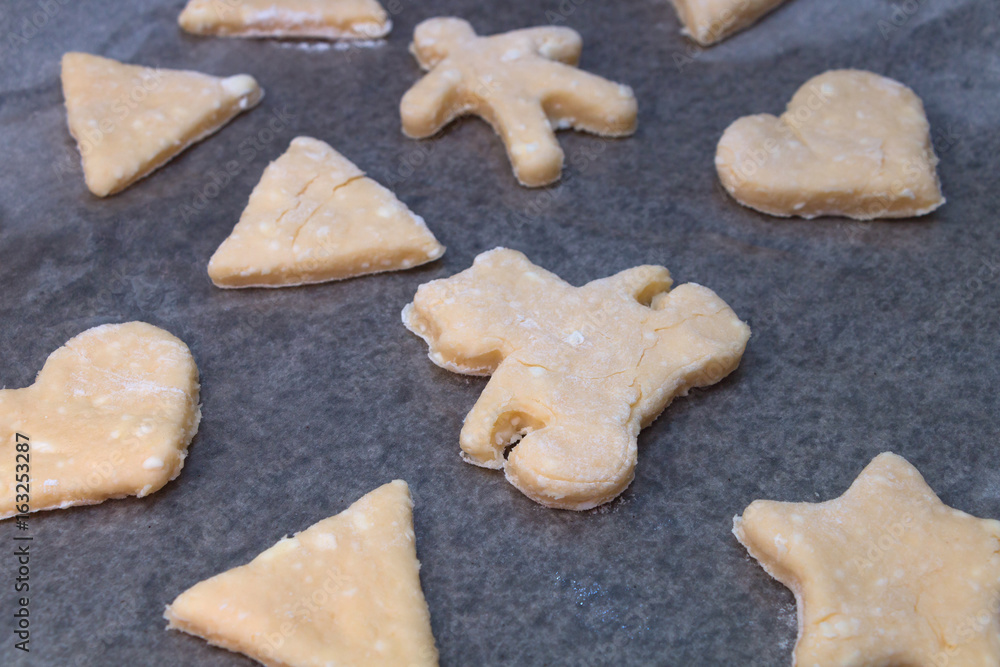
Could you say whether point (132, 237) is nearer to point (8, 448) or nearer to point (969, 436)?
point (8, 448)

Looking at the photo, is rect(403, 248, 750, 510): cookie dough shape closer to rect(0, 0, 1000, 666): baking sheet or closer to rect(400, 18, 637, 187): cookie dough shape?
rect(0, 0, 1000, 666): baking sheet

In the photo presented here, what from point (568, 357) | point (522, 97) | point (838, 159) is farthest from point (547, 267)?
point (838, 159)

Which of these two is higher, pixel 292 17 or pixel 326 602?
pixel 292 17

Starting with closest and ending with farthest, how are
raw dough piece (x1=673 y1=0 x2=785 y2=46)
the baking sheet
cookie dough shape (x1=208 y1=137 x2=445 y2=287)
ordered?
1. the baking sheet
2. cookie dough shape (x1=208 y1=137 x2=445 y2=287)
3. raw dough piece (x1=673 y1=0 x2=785 y2=46)

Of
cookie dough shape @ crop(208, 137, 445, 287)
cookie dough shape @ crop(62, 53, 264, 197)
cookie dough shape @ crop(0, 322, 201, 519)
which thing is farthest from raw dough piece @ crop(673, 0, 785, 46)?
cookie dough shape @ crop(0, 322, 201, 519)

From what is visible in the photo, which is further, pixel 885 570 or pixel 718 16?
pixel 718 16

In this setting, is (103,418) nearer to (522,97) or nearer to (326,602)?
(326,602)

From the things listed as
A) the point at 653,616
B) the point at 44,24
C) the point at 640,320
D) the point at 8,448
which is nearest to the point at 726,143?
the point at 640,320
